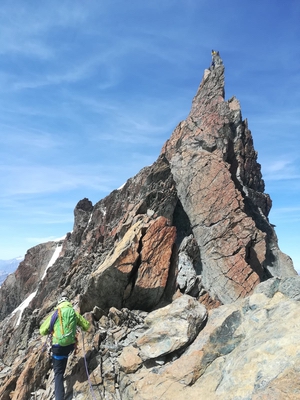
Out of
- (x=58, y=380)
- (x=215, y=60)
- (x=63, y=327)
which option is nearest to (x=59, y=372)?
(x=58, y=380)

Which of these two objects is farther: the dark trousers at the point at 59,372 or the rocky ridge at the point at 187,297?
the dark trousers at the point at 59,372

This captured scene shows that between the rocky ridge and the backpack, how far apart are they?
271 cm

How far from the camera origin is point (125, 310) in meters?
18.9

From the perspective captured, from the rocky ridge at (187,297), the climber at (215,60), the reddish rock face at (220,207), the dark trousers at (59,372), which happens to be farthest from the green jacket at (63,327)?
the climber at (215,60)

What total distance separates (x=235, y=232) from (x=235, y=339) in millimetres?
19013

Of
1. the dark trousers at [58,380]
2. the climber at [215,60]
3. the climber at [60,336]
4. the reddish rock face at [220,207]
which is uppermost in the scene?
the climber at [215,60]

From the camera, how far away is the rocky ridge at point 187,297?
1182 cm

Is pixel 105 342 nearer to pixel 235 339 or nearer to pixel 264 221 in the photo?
pixel 235 339

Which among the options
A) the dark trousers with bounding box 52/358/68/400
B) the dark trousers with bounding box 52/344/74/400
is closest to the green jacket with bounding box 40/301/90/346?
the dark trousers with bounding box 52/344/74/400

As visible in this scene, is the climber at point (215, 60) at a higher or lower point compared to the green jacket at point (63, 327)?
higher

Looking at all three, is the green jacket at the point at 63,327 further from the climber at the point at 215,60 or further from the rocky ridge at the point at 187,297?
the climber at the point at 215,60

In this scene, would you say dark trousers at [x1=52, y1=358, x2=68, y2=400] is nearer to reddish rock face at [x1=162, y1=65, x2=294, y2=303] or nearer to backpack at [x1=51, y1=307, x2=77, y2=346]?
backpack at [x1=51, y1=307, x2=77, y2=346]

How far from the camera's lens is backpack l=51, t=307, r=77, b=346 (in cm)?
1320

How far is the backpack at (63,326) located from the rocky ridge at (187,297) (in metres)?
2.71
